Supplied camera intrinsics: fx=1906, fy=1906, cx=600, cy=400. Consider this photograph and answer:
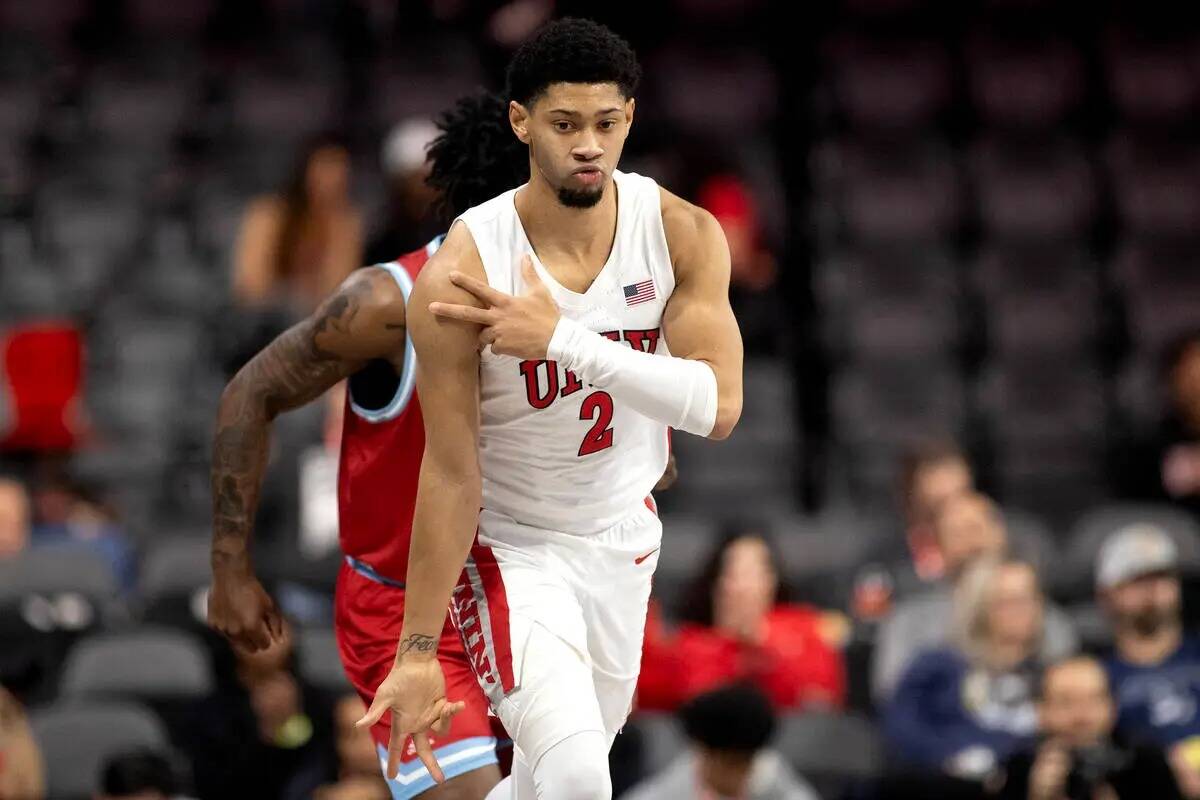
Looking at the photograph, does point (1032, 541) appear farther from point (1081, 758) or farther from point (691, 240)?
point (691, 240)

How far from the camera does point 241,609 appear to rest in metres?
4.25

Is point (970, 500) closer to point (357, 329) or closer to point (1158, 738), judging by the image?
point (1158, 738)

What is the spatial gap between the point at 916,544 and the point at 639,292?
14.6 ft

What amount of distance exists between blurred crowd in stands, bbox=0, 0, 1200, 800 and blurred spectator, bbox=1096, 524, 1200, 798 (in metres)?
0.02

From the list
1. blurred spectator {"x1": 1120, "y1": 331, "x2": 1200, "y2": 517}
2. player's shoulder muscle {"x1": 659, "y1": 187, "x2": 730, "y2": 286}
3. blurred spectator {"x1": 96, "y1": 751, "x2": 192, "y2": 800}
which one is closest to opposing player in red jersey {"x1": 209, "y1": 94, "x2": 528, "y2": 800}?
player's shoulder muscle {"x1": 659, "y1": 187, "x2": 730, "y2": 286}

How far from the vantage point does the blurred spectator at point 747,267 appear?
9469 millimetres

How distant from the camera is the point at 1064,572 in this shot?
810 cm

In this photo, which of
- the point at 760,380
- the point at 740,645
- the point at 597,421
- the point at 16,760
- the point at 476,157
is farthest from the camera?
the point at 760,380

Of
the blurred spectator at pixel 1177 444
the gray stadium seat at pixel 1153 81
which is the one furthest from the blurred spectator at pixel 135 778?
the gray stadium seat at pixel 1153 81

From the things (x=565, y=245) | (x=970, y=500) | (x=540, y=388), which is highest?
(x=565, y=245)

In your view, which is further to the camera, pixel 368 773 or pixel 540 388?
pixel 368 773

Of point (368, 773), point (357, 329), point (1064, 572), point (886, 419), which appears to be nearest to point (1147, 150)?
point (886, 419)

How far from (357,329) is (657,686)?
11.0 feet

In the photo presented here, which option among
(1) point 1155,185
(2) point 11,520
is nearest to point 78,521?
(2) point 11,520
